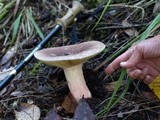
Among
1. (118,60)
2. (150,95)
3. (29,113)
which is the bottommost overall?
(150,95)

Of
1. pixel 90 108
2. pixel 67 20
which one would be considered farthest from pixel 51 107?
pixel 67 20

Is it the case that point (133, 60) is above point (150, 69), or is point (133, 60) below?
above

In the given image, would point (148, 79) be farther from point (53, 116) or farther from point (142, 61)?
point (53, 116)

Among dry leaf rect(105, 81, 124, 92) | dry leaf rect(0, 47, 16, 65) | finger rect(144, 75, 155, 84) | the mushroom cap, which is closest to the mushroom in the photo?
the mushroom cap

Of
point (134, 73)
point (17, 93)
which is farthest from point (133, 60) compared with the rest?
point (17, 93)

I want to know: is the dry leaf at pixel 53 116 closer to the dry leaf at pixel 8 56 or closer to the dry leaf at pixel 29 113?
the dry leaf at pixel 29 113

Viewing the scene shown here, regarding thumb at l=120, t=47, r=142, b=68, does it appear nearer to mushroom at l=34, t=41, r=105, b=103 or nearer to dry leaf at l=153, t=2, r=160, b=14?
mushroom at l=34, t=41, r=105, b=103

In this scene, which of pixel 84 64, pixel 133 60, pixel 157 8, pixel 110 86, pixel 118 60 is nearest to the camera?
pixel 133 60

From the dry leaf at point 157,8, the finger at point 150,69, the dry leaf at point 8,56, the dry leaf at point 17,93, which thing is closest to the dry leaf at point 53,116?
the dry leaf at point 17,93
